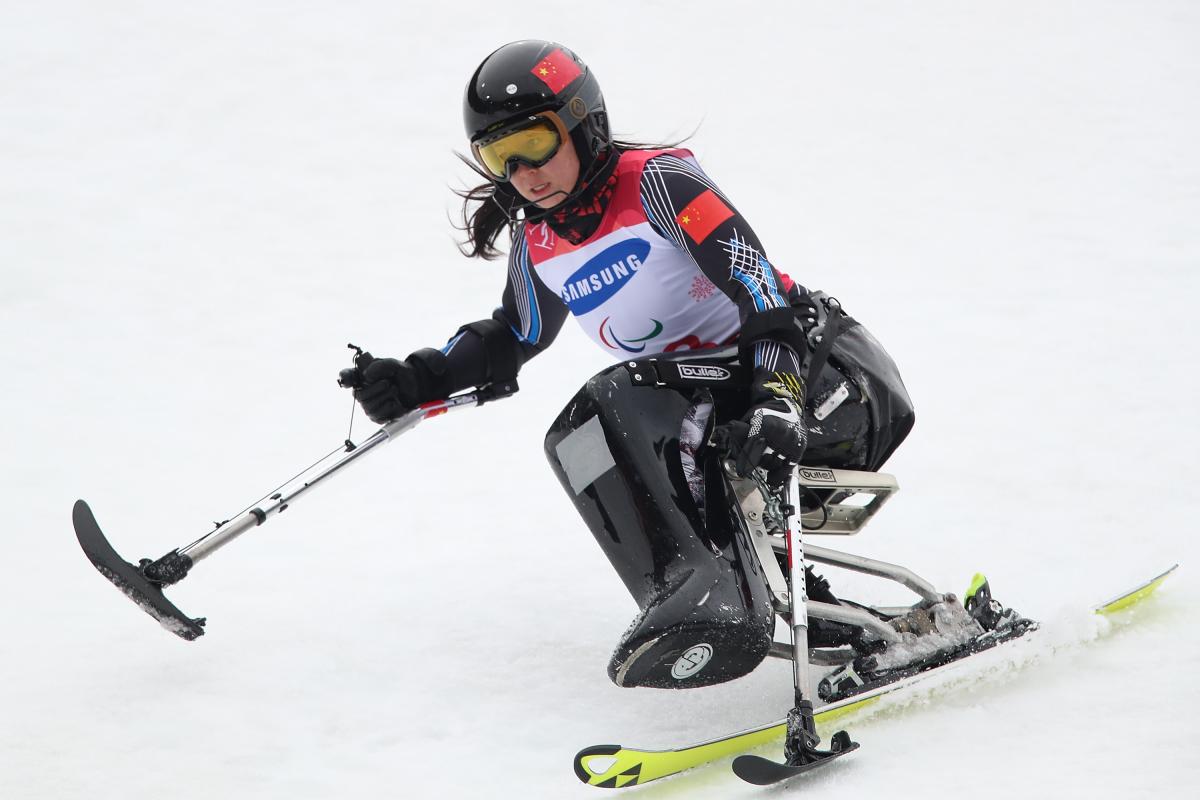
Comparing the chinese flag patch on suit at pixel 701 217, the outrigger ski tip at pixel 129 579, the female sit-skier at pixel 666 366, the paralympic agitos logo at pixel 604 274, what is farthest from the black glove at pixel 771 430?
the outrigger ski tip at pixel 129 579

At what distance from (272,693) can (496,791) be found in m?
1.10

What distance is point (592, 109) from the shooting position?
4.39 meters

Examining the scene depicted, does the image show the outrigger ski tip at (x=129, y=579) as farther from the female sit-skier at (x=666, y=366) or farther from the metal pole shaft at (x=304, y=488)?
the female sit-skier at (x=666, y=366)

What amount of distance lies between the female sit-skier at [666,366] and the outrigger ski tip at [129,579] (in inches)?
40.3

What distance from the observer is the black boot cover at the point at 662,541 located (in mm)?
3918

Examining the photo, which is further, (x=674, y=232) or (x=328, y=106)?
(x=328, y=106)

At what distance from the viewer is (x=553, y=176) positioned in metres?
4.30

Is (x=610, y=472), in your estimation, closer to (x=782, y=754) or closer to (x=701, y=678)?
(x=701, y=678)

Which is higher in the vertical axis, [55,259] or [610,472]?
[55,259]

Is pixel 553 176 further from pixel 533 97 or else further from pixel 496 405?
pixel 496 405

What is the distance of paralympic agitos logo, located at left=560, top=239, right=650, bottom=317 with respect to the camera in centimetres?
440

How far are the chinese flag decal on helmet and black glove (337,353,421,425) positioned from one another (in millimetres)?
1233

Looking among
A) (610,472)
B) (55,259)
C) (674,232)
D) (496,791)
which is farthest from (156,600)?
(55,259)

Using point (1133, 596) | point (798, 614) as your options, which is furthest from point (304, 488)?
point (1133, 596)
